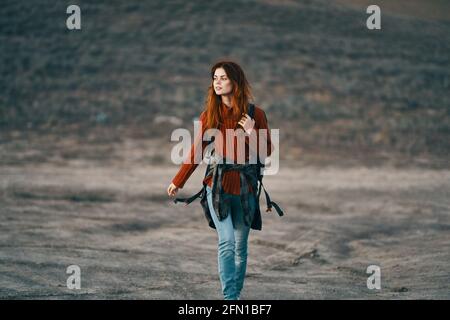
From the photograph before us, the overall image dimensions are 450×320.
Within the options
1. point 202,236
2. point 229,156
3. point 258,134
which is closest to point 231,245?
point 229,156

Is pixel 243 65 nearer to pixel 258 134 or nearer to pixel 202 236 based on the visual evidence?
pixel 202 236

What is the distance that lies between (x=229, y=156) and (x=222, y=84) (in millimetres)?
426

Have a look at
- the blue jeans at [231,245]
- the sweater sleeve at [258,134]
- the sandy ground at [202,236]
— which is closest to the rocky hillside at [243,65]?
the sandy ground at [202,236]

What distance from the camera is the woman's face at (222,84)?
4969 millimetres

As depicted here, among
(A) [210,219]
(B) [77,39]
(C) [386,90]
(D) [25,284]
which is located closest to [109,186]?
(D) [25,284]

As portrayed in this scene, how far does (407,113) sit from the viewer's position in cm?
2111

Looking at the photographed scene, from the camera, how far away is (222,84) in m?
4.97


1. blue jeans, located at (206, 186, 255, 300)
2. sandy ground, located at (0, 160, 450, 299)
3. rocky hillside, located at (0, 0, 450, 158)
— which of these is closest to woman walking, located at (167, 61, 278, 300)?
blue jeans, located at (206, 186, 255, 300)

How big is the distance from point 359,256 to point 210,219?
3.91 metres

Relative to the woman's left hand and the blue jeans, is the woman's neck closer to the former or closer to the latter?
the woman's left hand

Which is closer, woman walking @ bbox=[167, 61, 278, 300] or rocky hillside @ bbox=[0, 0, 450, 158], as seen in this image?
woman walking @ bbox=[167, 61, 278, 300]

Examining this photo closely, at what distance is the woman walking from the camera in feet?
16.3

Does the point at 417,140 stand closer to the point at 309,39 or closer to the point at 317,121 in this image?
the point at 317,121

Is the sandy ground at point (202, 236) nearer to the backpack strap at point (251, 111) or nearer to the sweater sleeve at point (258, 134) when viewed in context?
the sweater sleeve at point (258, 134)
